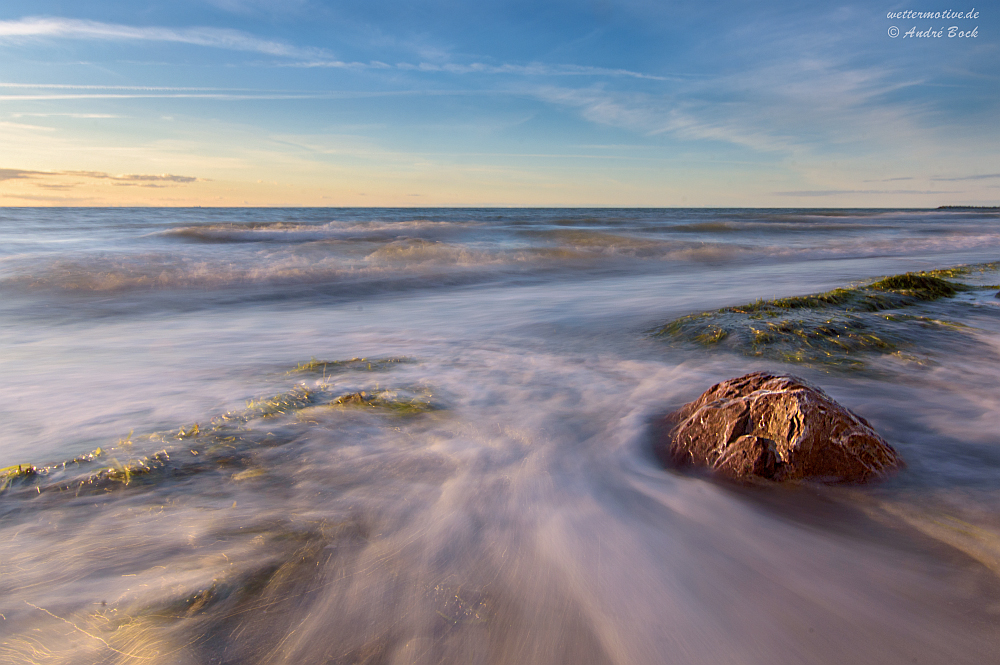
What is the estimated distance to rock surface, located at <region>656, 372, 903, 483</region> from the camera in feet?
6.92

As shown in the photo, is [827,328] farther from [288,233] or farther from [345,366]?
[288,233]

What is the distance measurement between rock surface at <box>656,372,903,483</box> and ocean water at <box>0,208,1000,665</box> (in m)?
0.09

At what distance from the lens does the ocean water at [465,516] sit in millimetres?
1428

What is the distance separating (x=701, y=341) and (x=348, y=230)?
18.4 meters

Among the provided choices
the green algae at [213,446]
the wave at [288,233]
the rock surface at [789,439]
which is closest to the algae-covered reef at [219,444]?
the green algae at [213,446]

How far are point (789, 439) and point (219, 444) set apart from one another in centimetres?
257

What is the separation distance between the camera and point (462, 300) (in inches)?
292

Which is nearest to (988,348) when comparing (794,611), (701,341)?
(701,341)

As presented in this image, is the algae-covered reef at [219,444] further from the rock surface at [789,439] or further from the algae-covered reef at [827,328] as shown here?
the algae-covered reef at [827,328]

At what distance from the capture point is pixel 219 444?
242 centimetres

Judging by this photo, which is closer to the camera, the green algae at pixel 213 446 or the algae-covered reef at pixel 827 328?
the green algae at pixel 213 446

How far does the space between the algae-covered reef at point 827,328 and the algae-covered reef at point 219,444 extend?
8.51 feet

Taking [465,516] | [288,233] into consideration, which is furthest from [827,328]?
[288,233]

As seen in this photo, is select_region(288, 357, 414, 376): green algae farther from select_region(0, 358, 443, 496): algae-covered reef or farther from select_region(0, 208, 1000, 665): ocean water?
select_region(0, 358, 443, 496): algae-covered reef
